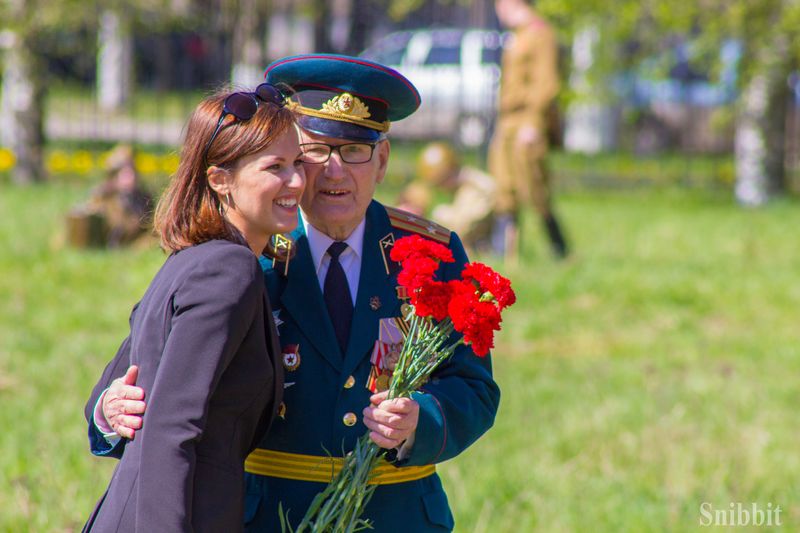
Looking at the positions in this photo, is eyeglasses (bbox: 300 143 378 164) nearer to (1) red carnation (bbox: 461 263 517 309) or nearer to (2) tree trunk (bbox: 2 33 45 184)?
(1) red carnation (bbox: 461 263 517 309)

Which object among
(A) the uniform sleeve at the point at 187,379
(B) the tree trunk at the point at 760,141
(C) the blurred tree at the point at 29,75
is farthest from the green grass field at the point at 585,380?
(B) the tree trunk at the point at 760,141

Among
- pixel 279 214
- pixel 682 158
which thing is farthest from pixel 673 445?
pixel 682 158

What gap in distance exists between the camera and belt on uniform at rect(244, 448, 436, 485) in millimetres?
2637

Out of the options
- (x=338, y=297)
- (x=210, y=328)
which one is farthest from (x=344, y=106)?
(x=210, y=328)

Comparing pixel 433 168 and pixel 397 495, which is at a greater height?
pixel 433 168

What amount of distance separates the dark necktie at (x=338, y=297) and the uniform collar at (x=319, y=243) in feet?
0.05

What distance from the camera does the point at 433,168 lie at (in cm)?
901

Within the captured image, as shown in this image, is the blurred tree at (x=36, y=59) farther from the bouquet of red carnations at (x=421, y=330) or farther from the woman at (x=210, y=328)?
the bouquet of red carnations at (x=421, y=330)

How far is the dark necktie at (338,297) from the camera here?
2721 mm

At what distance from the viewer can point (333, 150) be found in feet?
8.89

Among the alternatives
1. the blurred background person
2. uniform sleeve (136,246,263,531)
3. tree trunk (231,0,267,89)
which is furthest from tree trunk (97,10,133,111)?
uniform sleeve (136,246,263,531)

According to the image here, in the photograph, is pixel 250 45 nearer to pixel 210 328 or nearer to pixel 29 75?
pixel 29 75

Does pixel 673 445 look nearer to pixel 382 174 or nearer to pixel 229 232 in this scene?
pixel 382 174

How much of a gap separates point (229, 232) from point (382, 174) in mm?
567
